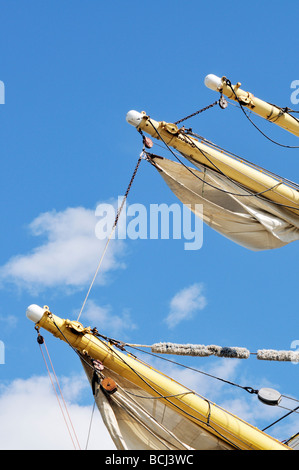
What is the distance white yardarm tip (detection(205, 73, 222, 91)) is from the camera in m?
34.7

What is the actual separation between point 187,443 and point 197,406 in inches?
40.3

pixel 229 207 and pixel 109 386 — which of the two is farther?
pixel 229 207

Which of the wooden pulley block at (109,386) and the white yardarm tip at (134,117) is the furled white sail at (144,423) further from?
the white yardarm tip at (134,117)

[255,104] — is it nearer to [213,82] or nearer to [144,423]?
[213,82]

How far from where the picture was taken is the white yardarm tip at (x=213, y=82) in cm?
3469

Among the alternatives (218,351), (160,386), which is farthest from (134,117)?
(160,386)

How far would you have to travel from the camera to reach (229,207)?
33531 millimetres

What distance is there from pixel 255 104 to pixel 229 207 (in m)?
3.74

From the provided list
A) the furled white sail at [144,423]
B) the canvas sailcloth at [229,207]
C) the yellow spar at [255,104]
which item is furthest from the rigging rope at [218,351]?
the yellow spar at [255,104]

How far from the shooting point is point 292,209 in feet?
112

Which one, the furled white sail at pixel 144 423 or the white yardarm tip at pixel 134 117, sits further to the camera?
the white yardarm tip at pixel 134 117
